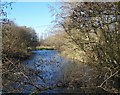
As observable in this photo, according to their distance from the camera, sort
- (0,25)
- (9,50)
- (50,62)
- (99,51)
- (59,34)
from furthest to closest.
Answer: (99,51)
(59,34)
(50,62)
(9,50)
(0,25)

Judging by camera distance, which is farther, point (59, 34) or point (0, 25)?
point (59, 34)

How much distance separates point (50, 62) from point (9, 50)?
531 mm

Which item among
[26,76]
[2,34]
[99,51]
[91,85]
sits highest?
[2,34]

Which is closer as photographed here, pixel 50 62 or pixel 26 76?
pixel 26 76

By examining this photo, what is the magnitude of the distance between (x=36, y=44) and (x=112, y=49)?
4.46ft

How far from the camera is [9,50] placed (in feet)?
7.80

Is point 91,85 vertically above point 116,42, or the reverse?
point 116,42

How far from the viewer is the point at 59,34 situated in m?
2.91

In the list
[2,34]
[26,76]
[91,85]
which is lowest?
[91,85]

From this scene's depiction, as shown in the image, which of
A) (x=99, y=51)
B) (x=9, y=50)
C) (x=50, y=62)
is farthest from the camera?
(x=99, y=51)

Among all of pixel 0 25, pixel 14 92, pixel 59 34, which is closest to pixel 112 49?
pixel 59 34

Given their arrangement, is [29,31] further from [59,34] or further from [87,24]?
[87,24]

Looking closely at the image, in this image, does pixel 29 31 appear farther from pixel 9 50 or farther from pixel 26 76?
pixel 26 76

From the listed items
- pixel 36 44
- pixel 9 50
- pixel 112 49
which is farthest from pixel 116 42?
pixel 9 50
